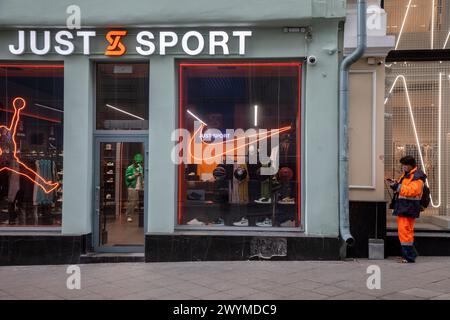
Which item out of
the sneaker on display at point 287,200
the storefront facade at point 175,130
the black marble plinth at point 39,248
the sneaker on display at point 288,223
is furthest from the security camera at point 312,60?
the black marble plinth at point 39,248

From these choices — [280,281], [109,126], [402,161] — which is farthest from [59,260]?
[402,161]

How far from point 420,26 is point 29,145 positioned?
26.0ft

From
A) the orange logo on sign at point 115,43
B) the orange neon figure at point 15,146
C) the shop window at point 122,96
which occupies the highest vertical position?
the orange logo on sign at point 115,43

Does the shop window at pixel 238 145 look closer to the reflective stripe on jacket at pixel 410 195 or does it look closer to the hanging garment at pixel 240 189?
the hanging garment at pixel 240 189

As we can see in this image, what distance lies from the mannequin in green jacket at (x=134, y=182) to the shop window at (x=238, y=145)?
2.58 ft

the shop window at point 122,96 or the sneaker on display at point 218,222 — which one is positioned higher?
the shop window at point 122,96

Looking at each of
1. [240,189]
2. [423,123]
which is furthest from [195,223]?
[423,123]

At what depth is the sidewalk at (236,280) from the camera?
6375 millimetres

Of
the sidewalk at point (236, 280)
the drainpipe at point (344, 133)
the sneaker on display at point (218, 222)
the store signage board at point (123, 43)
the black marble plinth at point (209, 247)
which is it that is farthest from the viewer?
the sneaker on display at point (218, 222)

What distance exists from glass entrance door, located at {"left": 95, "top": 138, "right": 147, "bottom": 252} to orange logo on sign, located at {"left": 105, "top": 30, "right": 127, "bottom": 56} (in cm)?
160

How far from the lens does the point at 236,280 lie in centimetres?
703

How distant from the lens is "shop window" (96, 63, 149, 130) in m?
8.78

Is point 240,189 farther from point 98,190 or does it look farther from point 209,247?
point 98,190

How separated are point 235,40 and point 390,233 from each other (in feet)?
15.0
